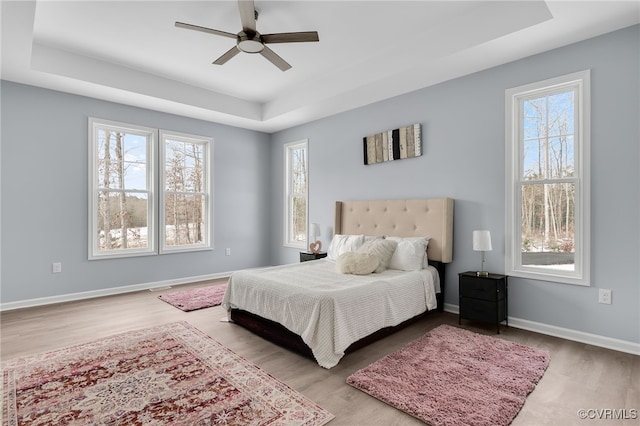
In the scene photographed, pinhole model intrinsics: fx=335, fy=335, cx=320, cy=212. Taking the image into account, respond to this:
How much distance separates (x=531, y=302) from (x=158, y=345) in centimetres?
351

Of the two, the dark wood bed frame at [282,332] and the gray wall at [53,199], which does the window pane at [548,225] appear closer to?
the dark wood bed frame at [282,332]

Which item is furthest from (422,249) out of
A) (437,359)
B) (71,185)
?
(71,185)

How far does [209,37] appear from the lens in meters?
3.51

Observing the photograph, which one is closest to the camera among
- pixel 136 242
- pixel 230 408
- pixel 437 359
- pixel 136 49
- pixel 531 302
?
pixel 230 408

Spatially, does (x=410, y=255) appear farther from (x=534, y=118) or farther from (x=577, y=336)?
(x=534, y=118)

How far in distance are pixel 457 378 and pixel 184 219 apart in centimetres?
465

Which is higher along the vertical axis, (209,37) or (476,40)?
(209,37)

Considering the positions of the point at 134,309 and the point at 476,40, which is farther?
Result: the point at 134,309

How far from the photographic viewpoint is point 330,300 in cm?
254

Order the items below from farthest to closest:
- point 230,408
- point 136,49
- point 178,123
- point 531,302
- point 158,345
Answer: point 178,123 < point 136,49 < point 531,302 < point 158,345 < point 230,408

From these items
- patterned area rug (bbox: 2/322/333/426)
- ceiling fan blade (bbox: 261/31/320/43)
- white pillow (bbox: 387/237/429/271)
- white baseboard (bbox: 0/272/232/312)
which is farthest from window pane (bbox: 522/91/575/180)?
white baseboard (bbox: 0/272/232/312)

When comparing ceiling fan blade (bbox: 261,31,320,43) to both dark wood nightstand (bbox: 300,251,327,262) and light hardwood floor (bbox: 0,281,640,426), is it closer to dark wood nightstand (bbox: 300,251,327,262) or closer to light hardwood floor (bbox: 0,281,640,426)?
light hardwood floor (bbox: 0,281,640,426)

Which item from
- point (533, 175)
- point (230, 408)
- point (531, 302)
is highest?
point (533, 175)

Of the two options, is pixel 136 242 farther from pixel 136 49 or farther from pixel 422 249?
pixel 422 249
